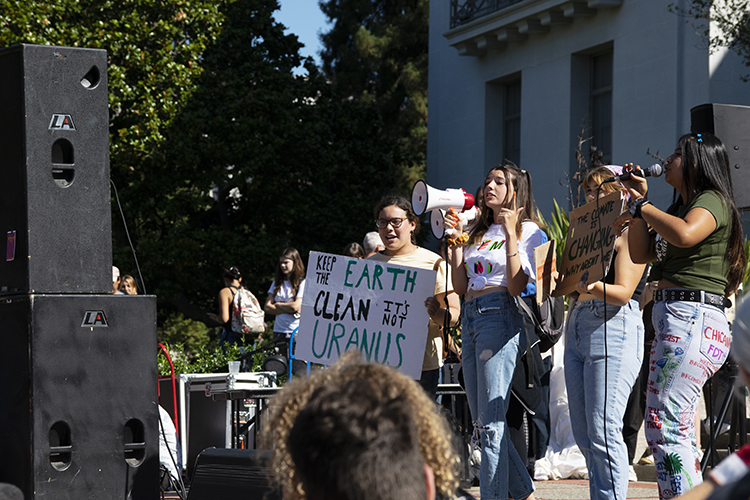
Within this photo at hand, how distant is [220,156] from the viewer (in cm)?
1639

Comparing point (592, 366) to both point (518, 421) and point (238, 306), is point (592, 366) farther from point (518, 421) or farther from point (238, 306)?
point (238, 306)

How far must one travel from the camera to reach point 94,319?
13.4 ft

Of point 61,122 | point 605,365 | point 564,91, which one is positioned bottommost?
point 605,365

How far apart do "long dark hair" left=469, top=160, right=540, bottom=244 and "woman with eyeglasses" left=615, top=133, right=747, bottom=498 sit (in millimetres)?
777

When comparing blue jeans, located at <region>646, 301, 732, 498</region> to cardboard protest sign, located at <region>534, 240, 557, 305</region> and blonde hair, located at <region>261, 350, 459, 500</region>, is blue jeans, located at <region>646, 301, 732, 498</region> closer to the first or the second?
cardboard protest sign, located at <region>534, 240, 557, 305</region>

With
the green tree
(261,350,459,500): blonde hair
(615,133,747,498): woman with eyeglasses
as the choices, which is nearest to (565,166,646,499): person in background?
(615,133,747,498): woman with eyeglasses

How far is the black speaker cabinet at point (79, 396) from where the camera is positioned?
12.8ft

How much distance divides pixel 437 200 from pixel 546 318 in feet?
2.81

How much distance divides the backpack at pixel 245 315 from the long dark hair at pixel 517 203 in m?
6.15

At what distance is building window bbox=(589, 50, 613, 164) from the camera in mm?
14938

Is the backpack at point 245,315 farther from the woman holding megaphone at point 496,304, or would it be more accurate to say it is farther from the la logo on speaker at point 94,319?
the la logo on speaker at point 94,319

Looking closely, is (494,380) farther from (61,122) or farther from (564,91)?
(564,91)

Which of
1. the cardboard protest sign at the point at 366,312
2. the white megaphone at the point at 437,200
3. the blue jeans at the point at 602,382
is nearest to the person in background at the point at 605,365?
the blue jeans at the point at 602,382

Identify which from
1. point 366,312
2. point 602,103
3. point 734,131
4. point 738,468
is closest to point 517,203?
point 366,312
